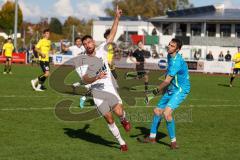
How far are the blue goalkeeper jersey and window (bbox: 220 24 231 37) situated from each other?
59161mm

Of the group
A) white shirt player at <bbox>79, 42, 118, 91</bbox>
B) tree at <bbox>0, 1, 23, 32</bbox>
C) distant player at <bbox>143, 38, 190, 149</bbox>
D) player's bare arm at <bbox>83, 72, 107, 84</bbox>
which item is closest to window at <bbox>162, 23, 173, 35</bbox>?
tree at <bbox>0, 1, 23, 32</bbox>

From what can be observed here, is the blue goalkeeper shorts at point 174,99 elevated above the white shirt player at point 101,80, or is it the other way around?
the white shirt player at point 101,80

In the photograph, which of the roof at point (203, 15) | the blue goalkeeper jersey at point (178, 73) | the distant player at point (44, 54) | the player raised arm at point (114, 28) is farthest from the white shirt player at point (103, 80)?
the roof at point (203, 15)

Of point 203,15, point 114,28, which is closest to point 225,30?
point 203,15

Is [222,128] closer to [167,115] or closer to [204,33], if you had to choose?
[167,115]

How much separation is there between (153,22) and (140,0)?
39646mm

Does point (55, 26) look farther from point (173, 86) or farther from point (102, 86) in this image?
point (102, 86)

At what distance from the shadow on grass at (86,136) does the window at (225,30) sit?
58396 millimetres

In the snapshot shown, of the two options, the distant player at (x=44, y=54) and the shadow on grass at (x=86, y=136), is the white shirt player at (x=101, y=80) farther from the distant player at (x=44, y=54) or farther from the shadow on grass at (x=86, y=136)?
the distant player at (x=44, y=54)

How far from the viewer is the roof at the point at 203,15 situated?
66.8 m

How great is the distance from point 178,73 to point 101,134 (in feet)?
7.39

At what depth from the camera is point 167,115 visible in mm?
9180

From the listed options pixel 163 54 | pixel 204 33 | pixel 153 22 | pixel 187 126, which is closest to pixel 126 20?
pixel 153 22

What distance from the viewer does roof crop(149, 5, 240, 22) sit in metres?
66.8
